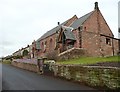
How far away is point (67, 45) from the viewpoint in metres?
39.3

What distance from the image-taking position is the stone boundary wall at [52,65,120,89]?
12.0 m

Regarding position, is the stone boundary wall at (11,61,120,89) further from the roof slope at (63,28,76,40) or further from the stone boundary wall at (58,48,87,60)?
the roof slope at (63,28,76,40)

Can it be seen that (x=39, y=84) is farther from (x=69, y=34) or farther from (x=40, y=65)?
(x=69, y=34)

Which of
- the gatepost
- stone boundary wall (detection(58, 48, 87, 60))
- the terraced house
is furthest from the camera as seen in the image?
the terraced house

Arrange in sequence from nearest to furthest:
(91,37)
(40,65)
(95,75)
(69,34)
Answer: (95,75), (40,65), (69,34), (91,37)

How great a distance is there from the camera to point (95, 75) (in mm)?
14031

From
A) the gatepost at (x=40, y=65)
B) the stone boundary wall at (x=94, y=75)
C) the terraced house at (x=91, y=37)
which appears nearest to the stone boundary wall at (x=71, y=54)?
the terraced house at (x=91, y=37)

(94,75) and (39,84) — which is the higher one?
(94,75)

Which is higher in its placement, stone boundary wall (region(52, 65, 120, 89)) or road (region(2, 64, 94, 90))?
stone boundary wall (region(52, 65, 120, 89))

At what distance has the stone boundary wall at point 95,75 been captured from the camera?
12002 millimetres

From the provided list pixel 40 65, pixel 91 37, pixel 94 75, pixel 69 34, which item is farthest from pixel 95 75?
pixel 91 37

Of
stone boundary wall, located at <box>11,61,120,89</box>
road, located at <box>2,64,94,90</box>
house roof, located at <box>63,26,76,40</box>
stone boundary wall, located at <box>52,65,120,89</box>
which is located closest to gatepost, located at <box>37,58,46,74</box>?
stone boundary wall, located at <box>11,61,120,89</box>

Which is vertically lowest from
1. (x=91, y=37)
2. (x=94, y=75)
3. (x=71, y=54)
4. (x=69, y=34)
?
(x=94, y=75)

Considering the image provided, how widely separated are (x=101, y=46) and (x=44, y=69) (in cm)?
1873
